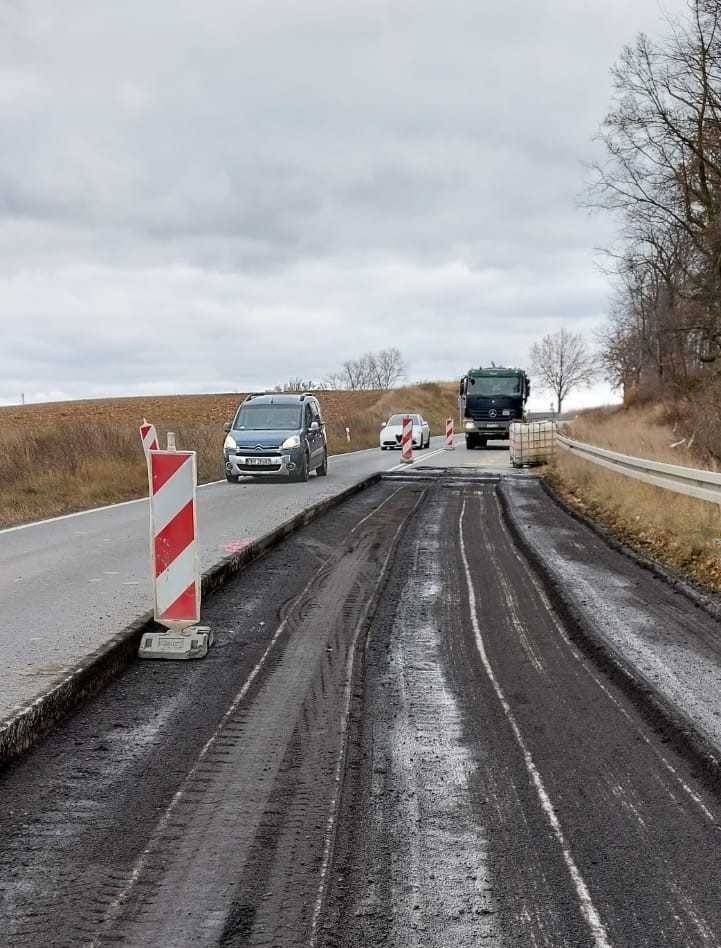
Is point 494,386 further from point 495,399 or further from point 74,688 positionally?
point 74,688

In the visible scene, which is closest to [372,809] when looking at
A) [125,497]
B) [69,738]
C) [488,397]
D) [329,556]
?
[69,738]

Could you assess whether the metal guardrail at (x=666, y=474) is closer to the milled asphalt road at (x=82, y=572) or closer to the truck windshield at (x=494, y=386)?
the milled asphalt road at (x=82, y=572)

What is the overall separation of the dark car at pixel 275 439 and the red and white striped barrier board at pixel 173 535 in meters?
13.6

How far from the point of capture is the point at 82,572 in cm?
894

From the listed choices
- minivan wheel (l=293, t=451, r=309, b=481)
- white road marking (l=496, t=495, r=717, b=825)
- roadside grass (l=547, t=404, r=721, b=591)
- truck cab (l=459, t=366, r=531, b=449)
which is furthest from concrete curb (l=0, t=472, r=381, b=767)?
truck cab (l=459, t=366, r=531, b=449)

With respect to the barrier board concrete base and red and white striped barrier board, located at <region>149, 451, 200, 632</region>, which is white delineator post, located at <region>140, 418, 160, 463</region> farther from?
the barrier board concrete base

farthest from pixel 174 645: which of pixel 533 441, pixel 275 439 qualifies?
pixel 533 441

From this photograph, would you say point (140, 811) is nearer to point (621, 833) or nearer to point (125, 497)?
point (621, 833)

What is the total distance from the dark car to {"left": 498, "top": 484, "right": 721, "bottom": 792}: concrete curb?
12.4 meters

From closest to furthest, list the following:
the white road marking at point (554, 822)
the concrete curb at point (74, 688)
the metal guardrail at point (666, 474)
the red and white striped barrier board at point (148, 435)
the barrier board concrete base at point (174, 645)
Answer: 1. the white road marking at point (554, 822)
2. the concrete curb at point (74, 688)
3. the barrier board concrete base at point (174, 645)
4. the metal guardrail at point (666, 474)
5. the red and white striped barrier board at point (148, 435)

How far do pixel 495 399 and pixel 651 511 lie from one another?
23843 millimetres

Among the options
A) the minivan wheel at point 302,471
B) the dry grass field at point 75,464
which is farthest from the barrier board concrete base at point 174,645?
the minivan wheel at point 302,471

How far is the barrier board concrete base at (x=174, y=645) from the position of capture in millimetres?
5973

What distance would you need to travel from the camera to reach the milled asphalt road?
18.3 feet
